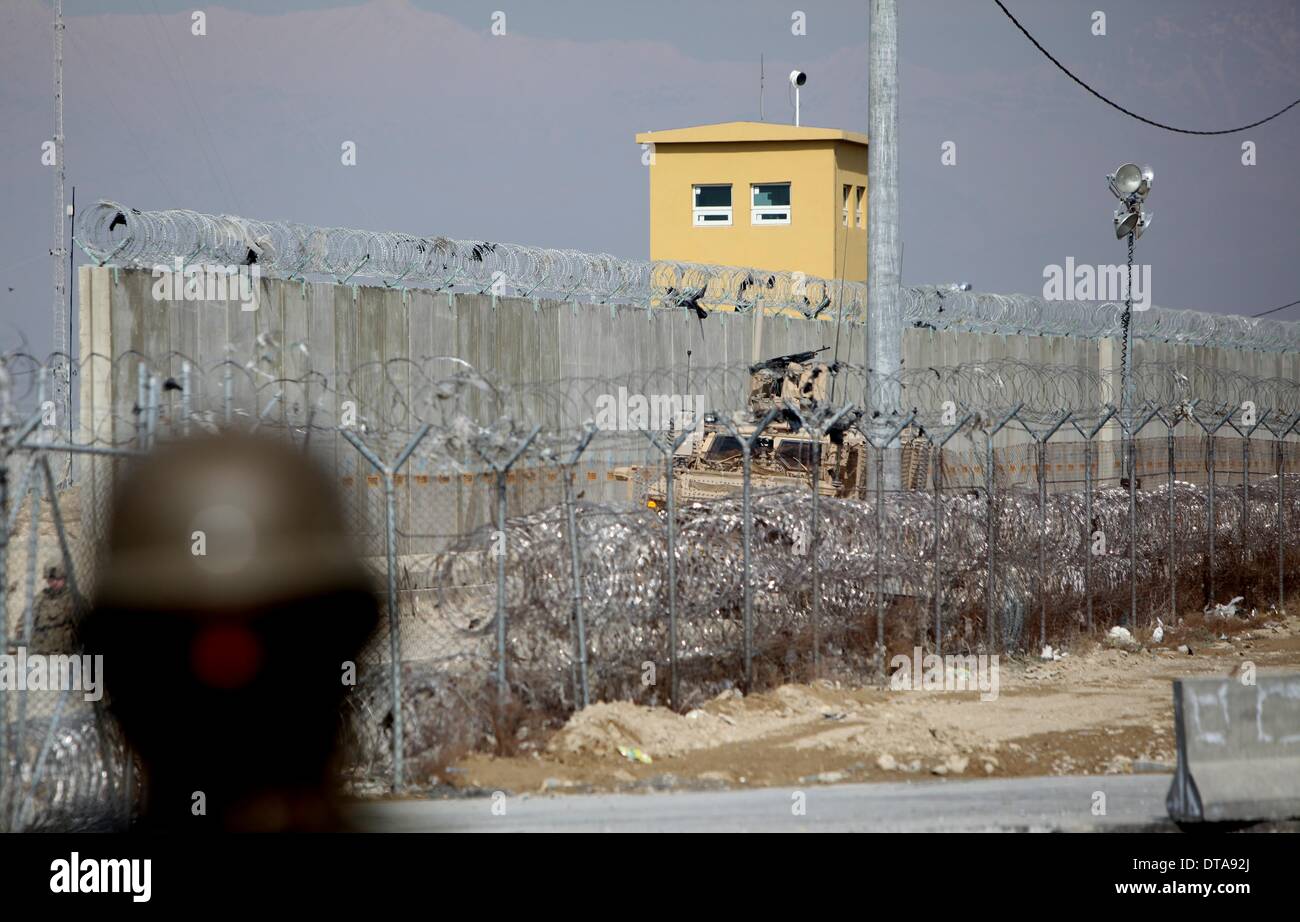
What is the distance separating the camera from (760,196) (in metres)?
37.9

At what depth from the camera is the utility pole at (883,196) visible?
575 inches

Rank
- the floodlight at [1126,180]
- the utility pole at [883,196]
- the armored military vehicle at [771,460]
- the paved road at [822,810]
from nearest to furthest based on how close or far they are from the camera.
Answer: the paved road at [822,810] → the utility pole at [883,196] → the armored military vehicle at [771,460] → the floodlight at [1126,180]

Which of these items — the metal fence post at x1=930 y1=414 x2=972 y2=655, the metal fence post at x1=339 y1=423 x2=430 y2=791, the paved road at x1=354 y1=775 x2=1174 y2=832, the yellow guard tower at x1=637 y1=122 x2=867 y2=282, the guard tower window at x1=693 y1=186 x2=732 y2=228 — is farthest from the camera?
the guard tower window at x1=693 y1=186 x2=732 y2=228

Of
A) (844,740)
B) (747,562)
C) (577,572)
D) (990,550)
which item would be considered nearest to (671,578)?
(747,562)

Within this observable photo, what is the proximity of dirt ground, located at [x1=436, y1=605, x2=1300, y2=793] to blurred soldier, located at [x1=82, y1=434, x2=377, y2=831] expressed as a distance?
1.05 m


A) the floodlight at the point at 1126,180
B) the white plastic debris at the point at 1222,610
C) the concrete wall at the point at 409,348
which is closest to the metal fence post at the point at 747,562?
the concrete wall at the point at 409,348

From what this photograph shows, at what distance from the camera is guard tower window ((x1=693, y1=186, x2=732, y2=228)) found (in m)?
38.0

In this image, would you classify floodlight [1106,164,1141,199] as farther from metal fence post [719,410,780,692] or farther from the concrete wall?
metal fence post [719,410,780,692]

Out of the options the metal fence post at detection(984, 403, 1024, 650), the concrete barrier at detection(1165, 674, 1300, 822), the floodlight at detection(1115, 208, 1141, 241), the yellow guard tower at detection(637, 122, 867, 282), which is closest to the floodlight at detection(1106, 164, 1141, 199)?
the floodlight at detection(1115, 208, 1141, 241)

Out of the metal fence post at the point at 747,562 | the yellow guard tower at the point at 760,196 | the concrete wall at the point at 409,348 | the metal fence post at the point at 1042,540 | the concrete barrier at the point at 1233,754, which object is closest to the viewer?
the concrete barrier at the point at 1233,754

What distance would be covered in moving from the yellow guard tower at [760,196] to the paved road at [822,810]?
2786cm

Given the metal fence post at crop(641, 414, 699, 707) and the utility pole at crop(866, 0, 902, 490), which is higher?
the utility pole at crop(866, 0, 902, 490)

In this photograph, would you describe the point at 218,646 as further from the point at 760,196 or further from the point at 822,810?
the point at 760,196

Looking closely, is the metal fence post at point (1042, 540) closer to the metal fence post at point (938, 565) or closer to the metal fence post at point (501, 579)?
the metal fence post at point (938, 565)
